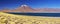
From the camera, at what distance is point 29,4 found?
253 cm

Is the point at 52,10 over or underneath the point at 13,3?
underneath

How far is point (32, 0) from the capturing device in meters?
2.50

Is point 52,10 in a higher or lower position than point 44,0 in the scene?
lower

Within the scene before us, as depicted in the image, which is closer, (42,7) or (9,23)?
(9,23)

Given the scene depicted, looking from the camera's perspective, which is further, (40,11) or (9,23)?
(40,11)

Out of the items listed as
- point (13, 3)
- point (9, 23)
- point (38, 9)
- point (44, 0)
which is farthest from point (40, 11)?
point (9, 23)

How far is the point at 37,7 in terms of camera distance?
8.59ft

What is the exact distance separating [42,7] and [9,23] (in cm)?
174

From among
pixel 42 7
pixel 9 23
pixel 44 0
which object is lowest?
pixel 9 23

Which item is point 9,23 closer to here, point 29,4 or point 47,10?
point 29,4

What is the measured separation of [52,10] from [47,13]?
137 mm

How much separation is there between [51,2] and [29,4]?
1.67 ft

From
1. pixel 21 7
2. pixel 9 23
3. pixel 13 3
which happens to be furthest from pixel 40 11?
pixel 9 23

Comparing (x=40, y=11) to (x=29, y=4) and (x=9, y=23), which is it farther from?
(x=9, y=23)
